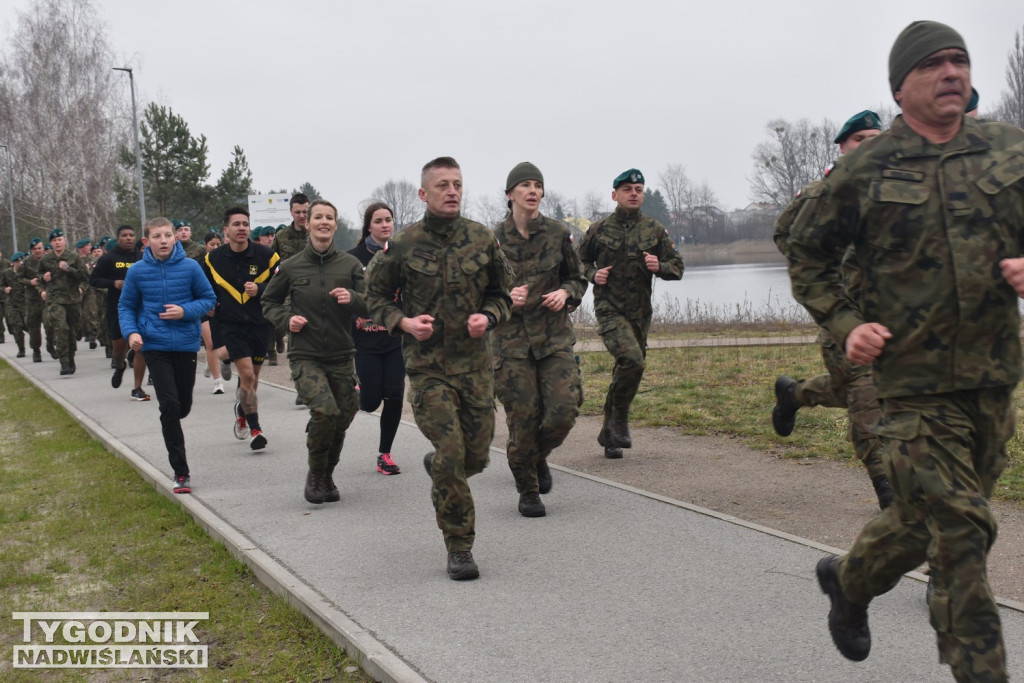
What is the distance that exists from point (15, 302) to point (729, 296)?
19700mm

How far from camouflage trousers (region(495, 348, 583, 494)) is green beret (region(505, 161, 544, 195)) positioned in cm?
120

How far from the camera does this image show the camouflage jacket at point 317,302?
24.7 ft

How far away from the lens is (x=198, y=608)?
5.20 meters

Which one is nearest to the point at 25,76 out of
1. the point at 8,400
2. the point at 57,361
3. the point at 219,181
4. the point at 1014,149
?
the point at 219,181

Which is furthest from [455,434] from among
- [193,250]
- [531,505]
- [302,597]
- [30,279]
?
[30,279]

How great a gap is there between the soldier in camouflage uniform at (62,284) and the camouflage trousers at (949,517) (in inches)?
650

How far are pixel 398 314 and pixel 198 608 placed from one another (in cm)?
183

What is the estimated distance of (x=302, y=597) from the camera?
503 cm

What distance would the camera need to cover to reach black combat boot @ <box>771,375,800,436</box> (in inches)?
250

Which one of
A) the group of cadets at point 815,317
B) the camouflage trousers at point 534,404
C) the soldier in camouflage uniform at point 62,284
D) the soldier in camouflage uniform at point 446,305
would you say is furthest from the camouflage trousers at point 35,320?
the soldier in camouflage uniform at point 446,305

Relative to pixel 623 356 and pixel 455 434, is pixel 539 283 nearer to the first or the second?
pixel 623 356

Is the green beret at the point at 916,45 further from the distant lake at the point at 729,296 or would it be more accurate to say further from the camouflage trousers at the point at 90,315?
the camouflage trousers at the point at 90,315

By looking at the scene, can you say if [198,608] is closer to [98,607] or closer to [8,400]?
[98,607]

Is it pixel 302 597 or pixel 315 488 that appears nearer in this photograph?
pixel 302 597
